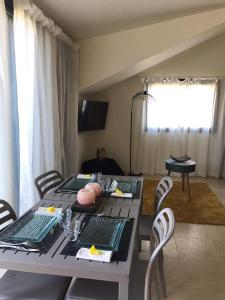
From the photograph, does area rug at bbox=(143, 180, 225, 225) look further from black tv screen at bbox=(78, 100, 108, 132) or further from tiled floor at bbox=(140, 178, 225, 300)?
black tv screen at bbox=(78, 100, 108, 132)

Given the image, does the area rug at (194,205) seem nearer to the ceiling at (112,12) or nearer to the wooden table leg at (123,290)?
the wooden table leg at (123,290)

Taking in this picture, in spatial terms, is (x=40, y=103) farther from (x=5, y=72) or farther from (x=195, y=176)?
(x=195, y=176)

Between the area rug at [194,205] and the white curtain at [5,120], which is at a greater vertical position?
the white curtain at [5,120]

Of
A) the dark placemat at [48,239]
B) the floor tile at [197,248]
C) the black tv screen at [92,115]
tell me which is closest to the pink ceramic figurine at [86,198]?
the dark placemat at [48,239]

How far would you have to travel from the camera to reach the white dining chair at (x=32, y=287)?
1248mm

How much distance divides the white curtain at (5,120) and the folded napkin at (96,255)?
1196 mm

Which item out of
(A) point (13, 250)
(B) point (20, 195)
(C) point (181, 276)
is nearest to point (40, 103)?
(B) point (20, 195)

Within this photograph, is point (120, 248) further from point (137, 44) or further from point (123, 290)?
point (137, 44)

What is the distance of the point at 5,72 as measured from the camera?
1.97m

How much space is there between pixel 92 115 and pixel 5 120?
2458 mm

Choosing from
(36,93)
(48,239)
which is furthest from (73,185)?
(36,93)

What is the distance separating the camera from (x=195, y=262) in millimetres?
2227

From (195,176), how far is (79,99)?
109 inches

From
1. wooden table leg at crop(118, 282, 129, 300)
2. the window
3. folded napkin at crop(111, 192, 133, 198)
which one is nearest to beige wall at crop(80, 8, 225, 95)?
the window
